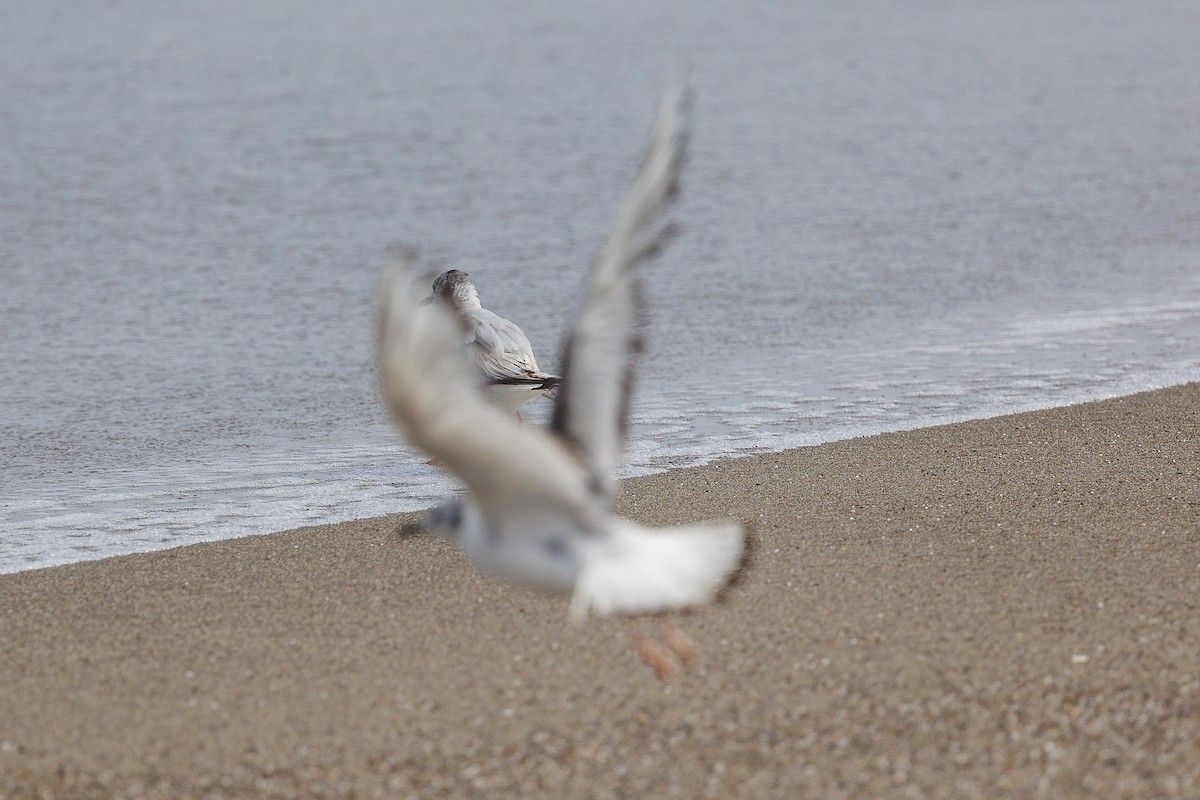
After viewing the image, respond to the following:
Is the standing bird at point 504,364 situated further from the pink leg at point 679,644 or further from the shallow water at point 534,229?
the pink leg at point 679,644

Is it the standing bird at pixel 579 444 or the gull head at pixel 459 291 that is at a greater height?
the standing bird at pixel 579 444

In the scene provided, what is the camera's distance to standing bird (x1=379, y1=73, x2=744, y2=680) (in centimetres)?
356

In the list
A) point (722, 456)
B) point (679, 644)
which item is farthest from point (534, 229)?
point (679, 644)

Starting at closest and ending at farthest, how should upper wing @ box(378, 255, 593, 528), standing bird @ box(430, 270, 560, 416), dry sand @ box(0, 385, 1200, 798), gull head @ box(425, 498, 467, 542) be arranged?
1. upper wing @ box(378, 255, 593, 528)
2. dry sand @ box(0, 385, 1200, 798)
3. gull head @ box(425, 498, 467, 542)
4. standing bird @ box(430, 270, 560, 416)

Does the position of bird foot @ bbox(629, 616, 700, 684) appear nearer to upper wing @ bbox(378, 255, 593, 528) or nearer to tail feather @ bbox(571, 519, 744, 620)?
tail feather @ bbox(571, 519, 744, 620)

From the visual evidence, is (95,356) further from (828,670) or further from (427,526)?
(828,670)

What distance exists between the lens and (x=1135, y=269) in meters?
12.4

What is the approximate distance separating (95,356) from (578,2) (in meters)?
22.0

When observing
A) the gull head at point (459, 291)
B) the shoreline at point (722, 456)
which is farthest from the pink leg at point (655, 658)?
the gull head at point (459, 291)

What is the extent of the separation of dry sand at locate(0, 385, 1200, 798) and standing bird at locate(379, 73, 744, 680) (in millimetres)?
495

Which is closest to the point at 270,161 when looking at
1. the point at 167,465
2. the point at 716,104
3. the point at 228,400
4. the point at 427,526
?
the point at 716,104

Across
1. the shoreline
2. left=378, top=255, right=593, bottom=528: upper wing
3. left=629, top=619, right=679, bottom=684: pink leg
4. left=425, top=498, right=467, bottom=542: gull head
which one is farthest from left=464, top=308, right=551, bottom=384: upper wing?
left=378, top=255, right=593, bottom=528: upper wing

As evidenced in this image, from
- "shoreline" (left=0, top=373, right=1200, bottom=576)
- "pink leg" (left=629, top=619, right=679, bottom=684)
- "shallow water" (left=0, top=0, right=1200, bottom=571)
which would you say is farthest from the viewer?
"shallow water" (left=0, top=0, right=1200, bottom=571)

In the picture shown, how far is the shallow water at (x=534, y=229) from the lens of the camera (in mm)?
8359
